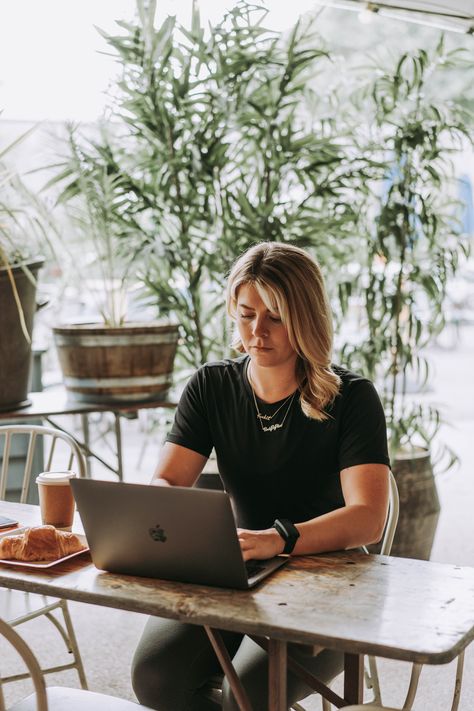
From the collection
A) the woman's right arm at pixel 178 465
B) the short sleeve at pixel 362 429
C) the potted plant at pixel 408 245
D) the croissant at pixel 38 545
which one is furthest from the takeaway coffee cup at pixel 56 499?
the potted plant at pixel 408 245

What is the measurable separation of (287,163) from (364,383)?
168 centimetres

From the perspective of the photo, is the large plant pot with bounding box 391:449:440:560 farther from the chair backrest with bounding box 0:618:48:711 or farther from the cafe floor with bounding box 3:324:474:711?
the chair backrest with bounding box 0:618:48:711

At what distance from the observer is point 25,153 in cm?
487

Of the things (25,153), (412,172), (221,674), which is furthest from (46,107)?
(221,674)

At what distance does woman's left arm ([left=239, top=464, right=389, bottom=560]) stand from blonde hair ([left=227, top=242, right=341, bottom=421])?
6.7 inches

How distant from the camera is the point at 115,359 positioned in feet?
10.1

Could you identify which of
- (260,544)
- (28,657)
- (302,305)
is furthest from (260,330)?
(28,657)

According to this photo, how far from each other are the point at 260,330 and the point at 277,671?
0.75 metres

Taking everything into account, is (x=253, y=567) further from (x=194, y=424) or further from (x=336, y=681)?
(x=336, y=681)

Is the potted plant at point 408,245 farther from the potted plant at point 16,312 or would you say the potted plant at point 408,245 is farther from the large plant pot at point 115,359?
the potted plant at point 16,312

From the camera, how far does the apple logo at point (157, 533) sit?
4.71ft

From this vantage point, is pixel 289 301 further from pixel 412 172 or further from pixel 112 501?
pixel 412 172

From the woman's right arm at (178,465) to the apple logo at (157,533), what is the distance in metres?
0.52

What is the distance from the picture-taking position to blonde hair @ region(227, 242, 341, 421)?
188cm
